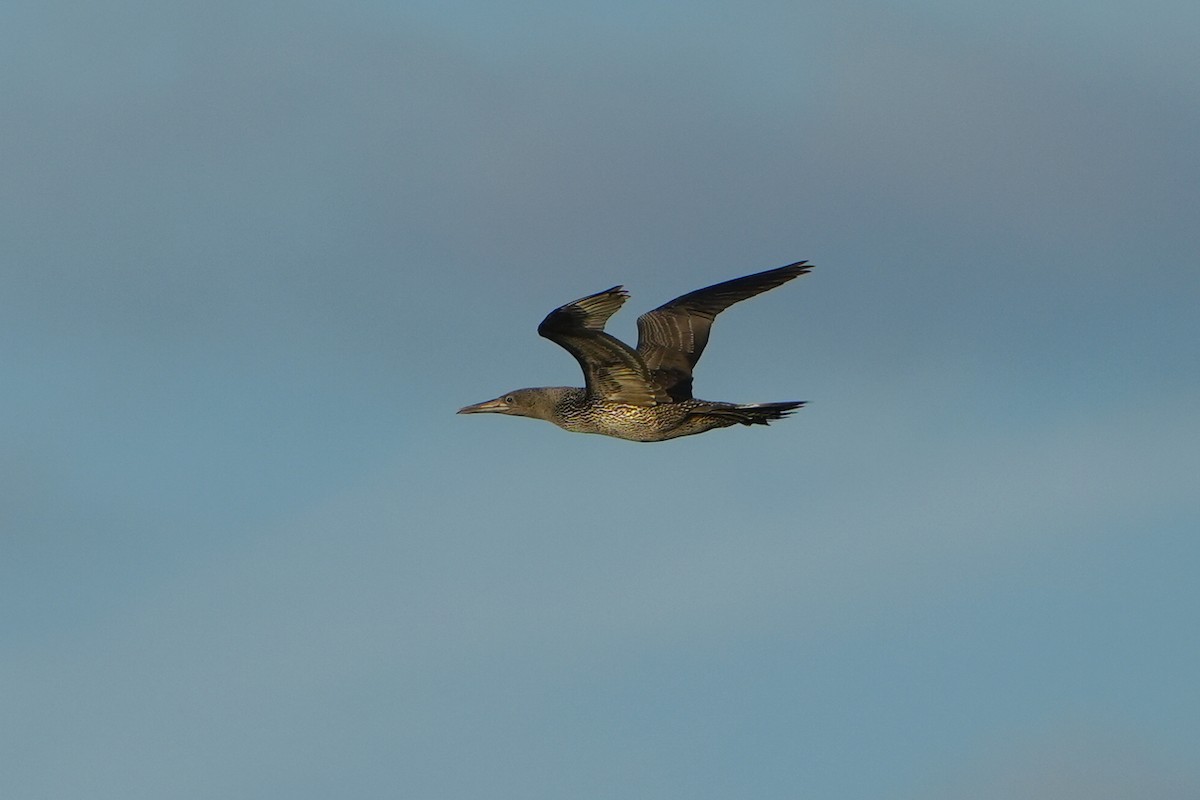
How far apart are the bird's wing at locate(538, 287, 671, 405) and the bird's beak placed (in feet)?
7.68

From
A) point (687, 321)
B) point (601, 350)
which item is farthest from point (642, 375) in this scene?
point (687, 321)

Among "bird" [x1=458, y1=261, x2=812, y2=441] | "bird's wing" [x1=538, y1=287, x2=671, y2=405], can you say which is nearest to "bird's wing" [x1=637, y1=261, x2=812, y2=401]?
"bird" [x1=458, y1=261, x2=812, y2=441]

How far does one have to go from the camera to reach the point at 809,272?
26.2 meters

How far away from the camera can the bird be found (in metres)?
23.3

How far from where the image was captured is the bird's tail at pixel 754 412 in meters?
23.5

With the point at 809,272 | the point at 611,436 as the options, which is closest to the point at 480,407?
the point at 611,436

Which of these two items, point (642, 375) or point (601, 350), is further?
point (642, 375)

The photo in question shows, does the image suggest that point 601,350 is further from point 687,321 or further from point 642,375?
point 687,321

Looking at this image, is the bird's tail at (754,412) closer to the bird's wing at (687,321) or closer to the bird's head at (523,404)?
the bird's wing at (687,321)

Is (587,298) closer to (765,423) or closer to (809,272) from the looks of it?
(765,423)

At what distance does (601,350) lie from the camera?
23922 millimetres

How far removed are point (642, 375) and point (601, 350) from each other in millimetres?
881

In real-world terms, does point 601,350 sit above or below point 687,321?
below

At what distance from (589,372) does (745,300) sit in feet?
9.62
